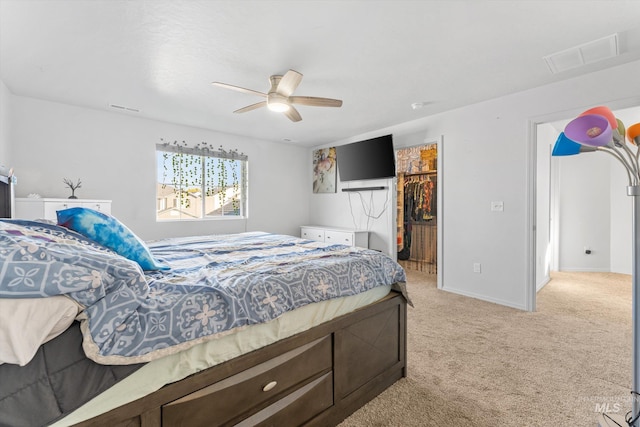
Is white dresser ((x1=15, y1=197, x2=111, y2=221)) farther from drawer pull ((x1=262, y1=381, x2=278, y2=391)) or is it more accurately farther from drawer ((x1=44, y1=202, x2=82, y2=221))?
drawer pull ((x1=262, y1=381, x2=278, y2=391))

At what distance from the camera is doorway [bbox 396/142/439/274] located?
18.8 feet

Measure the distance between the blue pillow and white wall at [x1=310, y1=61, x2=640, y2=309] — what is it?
363cm

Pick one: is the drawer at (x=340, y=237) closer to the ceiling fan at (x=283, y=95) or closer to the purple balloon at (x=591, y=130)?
the ceiling fan at (x=283, y=95)

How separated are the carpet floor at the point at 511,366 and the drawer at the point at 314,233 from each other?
232 cm

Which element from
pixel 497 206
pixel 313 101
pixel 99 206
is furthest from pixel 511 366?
pixel 99 206

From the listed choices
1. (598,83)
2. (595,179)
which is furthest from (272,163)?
(595,179)

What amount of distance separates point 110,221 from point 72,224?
15 centimetres

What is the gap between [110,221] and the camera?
1.44m

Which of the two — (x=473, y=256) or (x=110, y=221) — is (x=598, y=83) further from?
(x=110, y=221)

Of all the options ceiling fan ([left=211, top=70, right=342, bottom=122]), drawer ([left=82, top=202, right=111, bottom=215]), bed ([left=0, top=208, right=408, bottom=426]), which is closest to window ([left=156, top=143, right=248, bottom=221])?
drawer ([left=82, top=202, right=111, bottom=215])

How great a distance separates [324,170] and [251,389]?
4938 millimetres

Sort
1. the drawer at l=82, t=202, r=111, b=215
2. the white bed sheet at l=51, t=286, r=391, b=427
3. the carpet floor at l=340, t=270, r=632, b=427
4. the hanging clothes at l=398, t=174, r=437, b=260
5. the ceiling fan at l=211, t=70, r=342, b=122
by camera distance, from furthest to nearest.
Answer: the hanging clothes at l=398, t=174, r=437, b=260 → the drawer at l=82, t=202, r=111, b=215 → the ceiling fan at l=211, t=70, r=342, b=122 → the carpet floor at l=340, t=270, r=632, b=427 → the white bed sheet at l=51, t=286, r=391, b=427

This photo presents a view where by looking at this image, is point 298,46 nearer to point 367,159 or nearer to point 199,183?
point 367,159

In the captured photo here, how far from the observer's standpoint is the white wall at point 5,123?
2.99 meters
